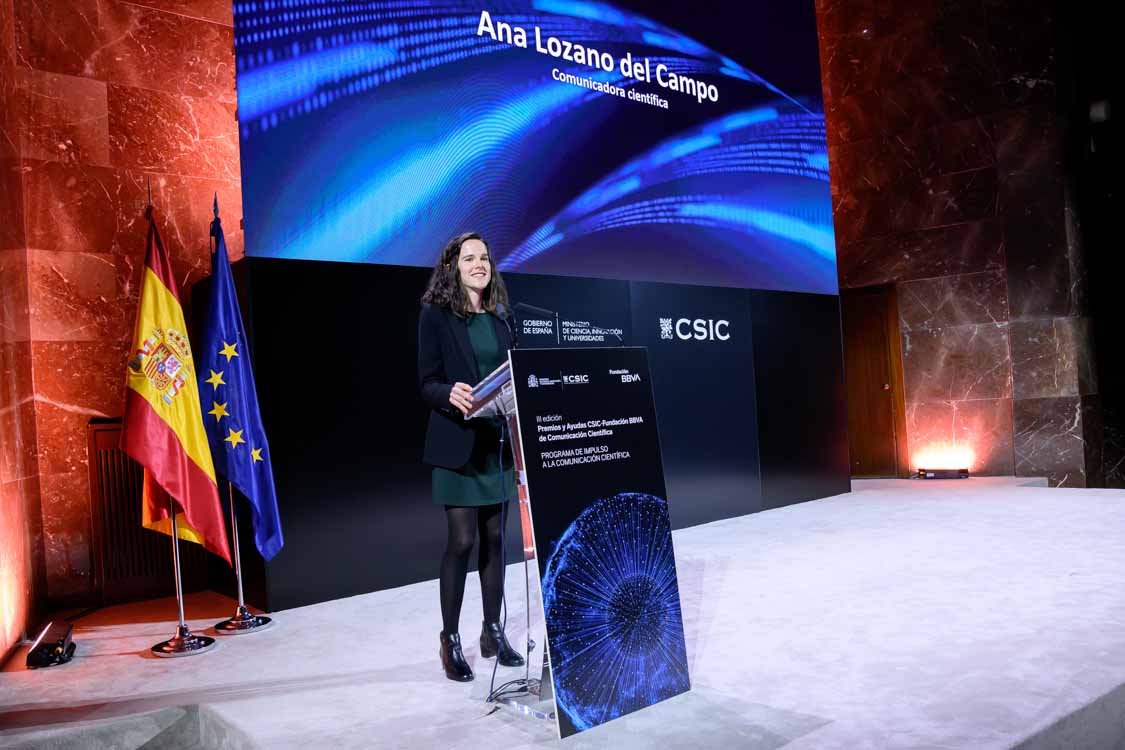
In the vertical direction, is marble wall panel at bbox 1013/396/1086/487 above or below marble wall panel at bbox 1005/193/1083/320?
below

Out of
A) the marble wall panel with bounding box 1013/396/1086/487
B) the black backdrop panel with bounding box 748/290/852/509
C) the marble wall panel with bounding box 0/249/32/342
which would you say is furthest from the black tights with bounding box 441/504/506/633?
the marble wall panel with bounding box 1013/396/1086/487

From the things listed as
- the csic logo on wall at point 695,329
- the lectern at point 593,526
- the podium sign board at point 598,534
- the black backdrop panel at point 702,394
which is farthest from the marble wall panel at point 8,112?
the csic logo on wall at point 695,329

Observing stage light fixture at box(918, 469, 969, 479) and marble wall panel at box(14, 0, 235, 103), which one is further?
stage light fixture at box(918, 469, 969, 479)

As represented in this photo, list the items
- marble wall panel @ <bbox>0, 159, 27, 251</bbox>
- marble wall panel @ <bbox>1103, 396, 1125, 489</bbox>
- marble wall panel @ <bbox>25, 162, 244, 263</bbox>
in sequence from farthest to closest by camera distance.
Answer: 1. marble wall panel @ <bbox>1103, 396, 1125, 489</bbox>
2. marble wall panel @ <bbox>25, 162, 244, 263</bbox>
3. marble wall panel @ <bbox>0, 159, 27, 251</bbox>

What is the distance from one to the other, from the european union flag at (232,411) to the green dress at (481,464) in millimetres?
1451

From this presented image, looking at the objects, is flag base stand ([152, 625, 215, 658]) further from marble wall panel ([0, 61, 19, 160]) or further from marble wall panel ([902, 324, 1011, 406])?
marble wall panel ([902, 324, 1011, 406])

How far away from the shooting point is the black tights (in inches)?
108

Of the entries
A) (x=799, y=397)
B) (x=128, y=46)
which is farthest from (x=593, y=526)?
(x=799, y=397)

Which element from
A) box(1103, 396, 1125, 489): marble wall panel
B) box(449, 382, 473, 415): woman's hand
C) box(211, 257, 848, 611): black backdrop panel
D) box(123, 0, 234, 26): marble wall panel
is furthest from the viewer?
box(1103, 396, 1125, 489): marble wall panel

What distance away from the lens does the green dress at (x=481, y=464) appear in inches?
107

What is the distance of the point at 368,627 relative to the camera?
3566mm

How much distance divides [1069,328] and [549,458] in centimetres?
724

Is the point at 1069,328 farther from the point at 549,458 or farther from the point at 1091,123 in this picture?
the point at 549,458

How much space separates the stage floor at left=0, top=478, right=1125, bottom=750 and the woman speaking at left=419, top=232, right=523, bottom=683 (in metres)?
0.19
